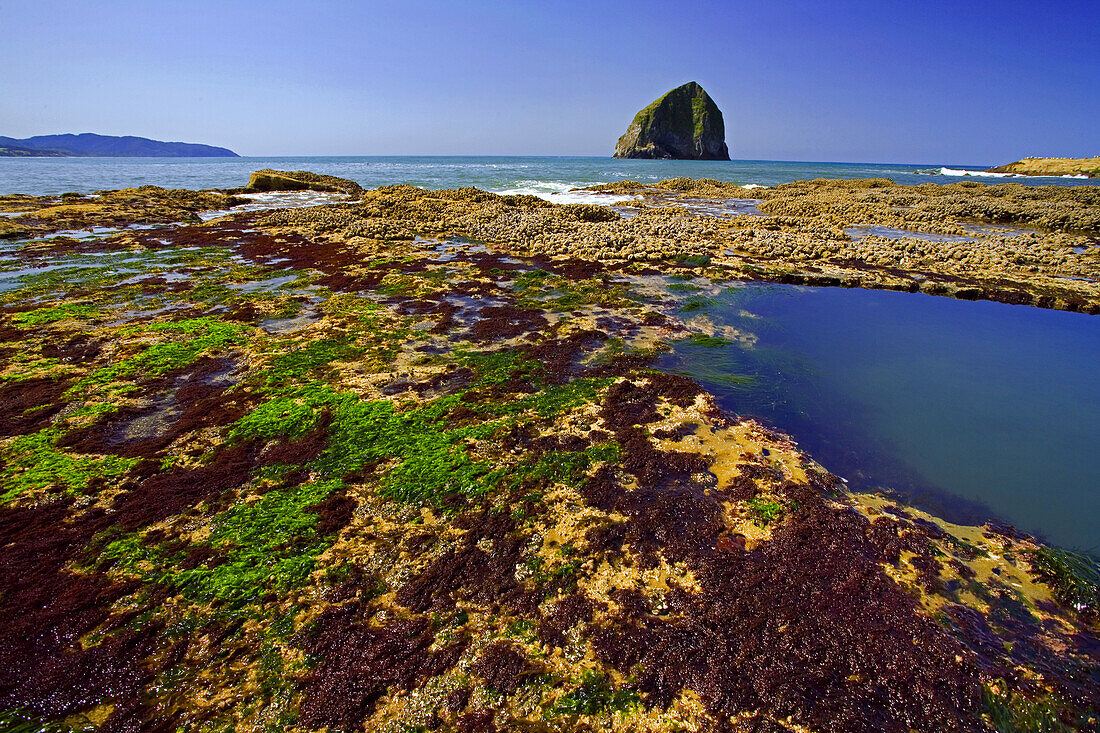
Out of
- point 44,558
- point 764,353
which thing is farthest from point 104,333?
point 764,353

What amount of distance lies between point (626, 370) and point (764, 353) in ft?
9.42

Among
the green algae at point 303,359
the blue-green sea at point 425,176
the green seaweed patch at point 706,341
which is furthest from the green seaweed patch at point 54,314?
the blue-green sea at point 425,176

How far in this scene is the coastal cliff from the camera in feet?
240

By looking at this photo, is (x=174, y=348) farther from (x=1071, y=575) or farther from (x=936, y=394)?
(x=936, y=394)

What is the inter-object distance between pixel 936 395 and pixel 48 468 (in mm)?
11968

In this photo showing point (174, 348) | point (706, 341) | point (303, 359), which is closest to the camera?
point (303, 359)

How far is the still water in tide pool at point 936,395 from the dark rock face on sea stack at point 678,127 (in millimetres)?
130355

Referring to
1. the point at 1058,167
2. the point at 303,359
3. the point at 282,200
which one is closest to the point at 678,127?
the point at 1058,167

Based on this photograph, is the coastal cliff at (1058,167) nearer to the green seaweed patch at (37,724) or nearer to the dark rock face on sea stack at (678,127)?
the dark rock face on sea stack at (678,127)

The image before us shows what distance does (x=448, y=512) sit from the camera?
466 cm

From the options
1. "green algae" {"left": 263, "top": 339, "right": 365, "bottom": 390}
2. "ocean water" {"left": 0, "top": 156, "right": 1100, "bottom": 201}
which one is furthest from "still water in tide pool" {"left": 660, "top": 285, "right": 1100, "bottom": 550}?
"ocean water" {"left": 0, "top": 156, "right": 1100, "bottom": 201}

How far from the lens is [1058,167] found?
80625 mm

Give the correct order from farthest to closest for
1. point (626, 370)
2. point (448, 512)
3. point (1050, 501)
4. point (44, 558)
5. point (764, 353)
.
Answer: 1. point (764, 353)
2. point (626, 370)
3. point (1050, 501)
4. point (448, 512)
5. point (44, 558)

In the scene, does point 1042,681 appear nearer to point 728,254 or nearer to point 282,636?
point 282,636
